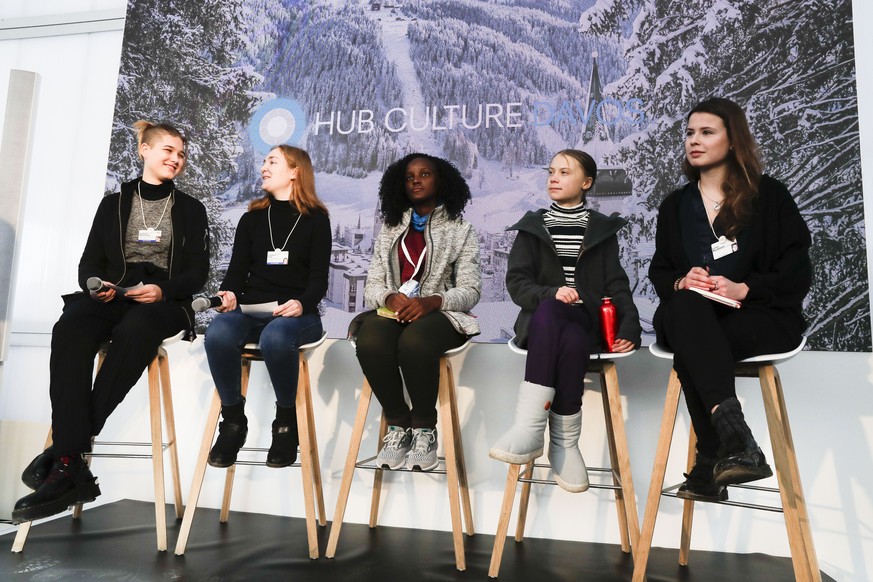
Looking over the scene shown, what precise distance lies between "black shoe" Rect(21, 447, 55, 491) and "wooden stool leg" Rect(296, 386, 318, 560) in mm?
731

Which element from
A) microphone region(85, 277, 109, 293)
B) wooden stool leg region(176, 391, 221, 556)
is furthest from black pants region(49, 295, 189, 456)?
wooden stool leg region(176, 391, 221, 556)

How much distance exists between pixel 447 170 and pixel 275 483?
4.86ft

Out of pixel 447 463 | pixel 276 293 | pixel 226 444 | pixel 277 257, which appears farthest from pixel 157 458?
pixel 447 463

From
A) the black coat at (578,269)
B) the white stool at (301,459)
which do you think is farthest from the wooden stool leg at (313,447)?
the black coat at (578,269)

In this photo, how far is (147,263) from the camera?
2.47 m

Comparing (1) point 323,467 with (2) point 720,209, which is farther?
(1) point 323,467

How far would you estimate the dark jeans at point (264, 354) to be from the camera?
7.16 ft

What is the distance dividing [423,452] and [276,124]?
8.25ft

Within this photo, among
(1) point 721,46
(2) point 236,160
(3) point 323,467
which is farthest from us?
(2) point 236,160

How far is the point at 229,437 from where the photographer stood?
212cm

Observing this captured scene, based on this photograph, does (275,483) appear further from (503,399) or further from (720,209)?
(720,209)

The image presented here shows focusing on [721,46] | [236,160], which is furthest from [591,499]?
[236,160]

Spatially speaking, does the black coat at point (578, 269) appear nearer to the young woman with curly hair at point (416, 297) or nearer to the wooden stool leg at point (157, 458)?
the young woman with curly hair at point (416, 297)

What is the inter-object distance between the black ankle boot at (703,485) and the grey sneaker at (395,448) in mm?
814
